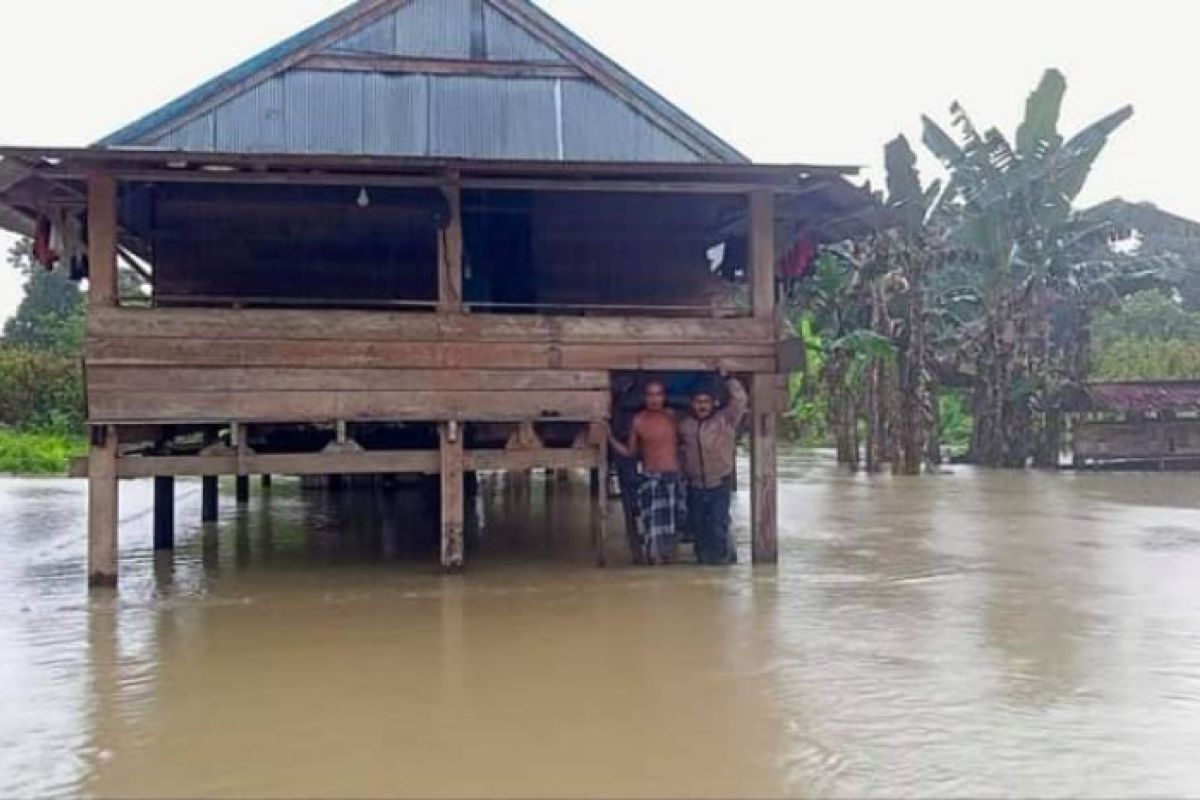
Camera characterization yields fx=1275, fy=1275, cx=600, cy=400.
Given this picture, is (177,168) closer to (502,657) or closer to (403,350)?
(403,350)

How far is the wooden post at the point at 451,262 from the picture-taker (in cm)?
1031

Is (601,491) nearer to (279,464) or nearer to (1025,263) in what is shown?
(279,464)

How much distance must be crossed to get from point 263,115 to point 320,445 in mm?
3605

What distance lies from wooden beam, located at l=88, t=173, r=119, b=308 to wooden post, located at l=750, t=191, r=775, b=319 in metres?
5.13

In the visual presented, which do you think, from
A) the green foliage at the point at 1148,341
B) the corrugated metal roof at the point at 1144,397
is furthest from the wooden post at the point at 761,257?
the green foliage at the point at 1148,341

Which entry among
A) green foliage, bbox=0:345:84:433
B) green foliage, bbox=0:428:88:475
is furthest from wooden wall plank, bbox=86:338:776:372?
green foliage, bbox=0:345:84:433

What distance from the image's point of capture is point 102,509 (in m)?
9.68

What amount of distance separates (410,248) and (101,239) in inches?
127

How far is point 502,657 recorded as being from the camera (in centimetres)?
724

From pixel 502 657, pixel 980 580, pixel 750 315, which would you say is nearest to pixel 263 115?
pixel 750 315

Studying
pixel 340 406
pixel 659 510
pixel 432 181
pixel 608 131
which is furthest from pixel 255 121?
pixel 659 510

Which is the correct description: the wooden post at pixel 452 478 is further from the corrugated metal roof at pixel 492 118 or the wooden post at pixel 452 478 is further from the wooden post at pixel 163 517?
the wooden post at pixel 163 517

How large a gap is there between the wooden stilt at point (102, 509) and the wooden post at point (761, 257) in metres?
5.27

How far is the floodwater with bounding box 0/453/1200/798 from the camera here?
4973mm
